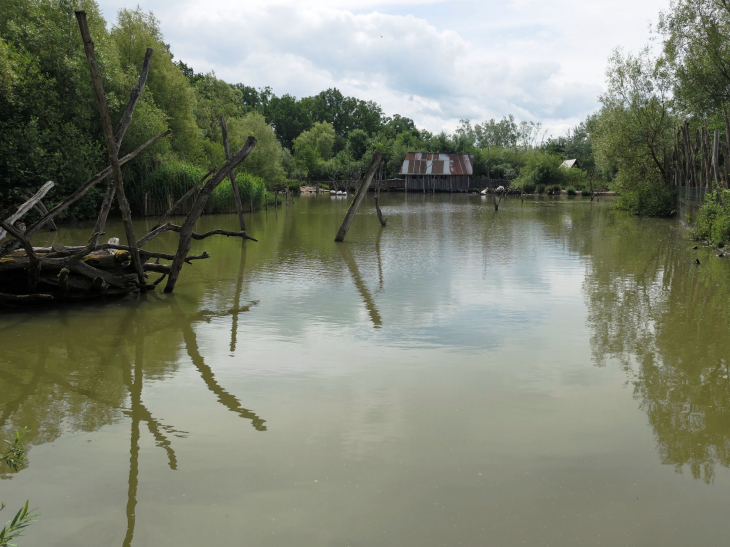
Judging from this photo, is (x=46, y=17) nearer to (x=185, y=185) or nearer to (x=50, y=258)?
(x=185, y=185)

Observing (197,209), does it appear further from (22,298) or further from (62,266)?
(22,298)

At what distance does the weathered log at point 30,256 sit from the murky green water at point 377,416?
0.58 meters

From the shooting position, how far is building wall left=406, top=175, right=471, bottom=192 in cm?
7188

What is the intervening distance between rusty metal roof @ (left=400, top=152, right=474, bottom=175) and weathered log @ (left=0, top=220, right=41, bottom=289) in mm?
64239

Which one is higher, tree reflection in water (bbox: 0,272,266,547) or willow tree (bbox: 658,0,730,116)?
willow tree (bbox: 658,0,730,116)

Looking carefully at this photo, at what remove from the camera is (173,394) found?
600cm

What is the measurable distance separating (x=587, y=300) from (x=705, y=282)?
3379mm

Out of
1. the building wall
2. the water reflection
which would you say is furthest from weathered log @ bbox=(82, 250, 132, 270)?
the building wall

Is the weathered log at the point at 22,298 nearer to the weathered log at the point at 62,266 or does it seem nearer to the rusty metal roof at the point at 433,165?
the weathered log at the point at 62,266

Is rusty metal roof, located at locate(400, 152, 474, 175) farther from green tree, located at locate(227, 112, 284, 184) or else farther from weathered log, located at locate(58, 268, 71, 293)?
weathered log, located at locate(58, 268, 71, 293)

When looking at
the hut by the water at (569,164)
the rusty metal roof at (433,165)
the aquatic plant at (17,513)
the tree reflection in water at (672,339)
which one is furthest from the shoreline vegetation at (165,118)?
the hut by the water at (569,164)

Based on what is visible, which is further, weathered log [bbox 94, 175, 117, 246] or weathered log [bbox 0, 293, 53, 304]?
weathered log [bbox 94, 175, 117, 246]

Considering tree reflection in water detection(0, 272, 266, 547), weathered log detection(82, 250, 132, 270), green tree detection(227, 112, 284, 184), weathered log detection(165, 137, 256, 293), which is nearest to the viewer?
tree reflection in water detection(0, 272, 266, 547)

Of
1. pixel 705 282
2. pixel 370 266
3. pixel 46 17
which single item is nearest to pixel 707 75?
pixel 705 282
